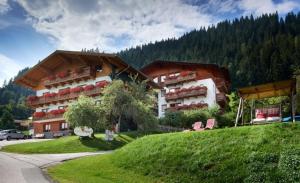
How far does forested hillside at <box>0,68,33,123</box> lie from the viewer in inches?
3509

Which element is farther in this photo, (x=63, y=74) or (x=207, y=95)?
(x=207, y=95)

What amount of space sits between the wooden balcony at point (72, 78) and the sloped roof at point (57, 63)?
179cm

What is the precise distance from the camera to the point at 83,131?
36719 millimetres

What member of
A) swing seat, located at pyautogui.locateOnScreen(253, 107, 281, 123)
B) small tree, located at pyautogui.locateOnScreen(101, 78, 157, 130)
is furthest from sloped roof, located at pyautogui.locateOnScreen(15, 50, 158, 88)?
swing seat, located at pyautogui.locateOnScreen(253, 107, 281, 123)

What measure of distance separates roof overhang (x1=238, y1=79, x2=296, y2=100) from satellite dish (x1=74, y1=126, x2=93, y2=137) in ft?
58.8

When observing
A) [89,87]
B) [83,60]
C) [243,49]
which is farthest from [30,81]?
[243,49]

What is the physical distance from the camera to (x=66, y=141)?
118 feet

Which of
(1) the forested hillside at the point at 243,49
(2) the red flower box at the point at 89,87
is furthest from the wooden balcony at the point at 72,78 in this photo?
(1) the forested hillside at the point at 243,49

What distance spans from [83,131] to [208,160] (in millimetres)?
21549

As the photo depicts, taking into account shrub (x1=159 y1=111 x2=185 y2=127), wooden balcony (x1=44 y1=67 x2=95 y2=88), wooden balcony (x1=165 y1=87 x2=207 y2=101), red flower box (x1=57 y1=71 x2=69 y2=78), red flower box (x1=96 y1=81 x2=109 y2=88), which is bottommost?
shrub (x1=159 y1=111 x2=185 y2=127)

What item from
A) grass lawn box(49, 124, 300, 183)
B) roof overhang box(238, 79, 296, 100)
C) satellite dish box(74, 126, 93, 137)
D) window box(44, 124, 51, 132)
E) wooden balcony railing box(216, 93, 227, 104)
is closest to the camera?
grass lawn box(49, 124, 300, 183)

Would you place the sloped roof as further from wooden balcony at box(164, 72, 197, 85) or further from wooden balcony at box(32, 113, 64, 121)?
wooden balcony at box(164, 72, 197, 85)

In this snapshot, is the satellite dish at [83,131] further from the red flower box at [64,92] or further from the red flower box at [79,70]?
the red flower box at [64,92]

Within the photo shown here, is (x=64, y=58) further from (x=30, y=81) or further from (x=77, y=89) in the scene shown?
(x=30, y=81)
